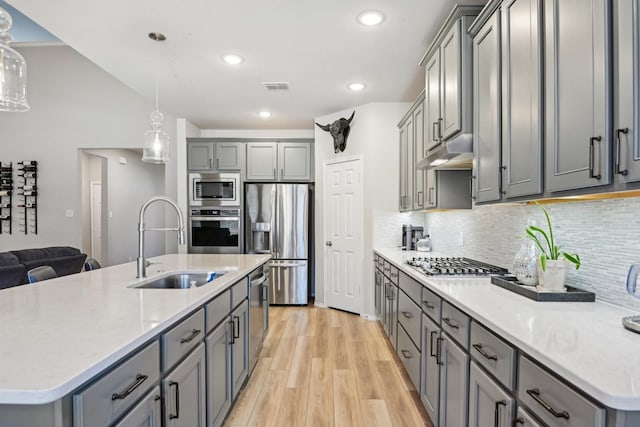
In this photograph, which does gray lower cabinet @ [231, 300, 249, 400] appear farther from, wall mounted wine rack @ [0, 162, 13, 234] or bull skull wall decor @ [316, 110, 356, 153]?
wall mounted wine rack @ [0, 162, 13, 234]

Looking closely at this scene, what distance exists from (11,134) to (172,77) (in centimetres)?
443

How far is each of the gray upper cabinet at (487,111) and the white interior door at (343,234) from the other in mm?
2577

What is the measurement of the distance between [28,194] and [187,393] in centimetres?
647

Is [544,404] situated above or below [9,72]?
below

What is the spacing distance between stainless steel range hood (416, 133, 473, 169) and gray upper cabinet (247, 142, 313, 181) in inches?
112

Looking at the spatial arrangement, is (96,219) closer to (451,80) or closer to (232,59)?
(232,59)

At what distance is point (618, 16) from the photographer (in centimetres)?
109

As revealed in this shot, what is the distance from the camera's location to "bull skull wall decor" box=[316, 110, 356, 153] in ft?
15.7

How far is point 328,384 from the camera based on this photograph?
273 centimetres

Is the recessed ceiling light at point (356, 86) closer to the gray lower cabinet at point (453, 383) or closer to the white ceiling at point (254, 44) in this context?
the white ceiling at point (254, 44)

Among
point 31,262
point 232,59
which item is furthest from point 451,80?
point 31,262

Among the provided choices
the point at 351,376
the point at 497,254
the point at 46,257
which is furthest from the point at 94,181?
the point at 497,254

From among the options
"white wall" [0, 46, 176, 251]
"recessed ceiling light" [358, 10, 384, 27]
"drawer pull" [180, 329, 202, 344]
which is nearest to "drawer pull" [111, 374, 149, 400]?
"drawer pull" [180, 329, 202, 344]

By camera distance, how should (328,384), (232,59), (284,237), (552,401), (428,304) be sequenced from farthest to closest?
1. (284,237)
2. (232,59)
3. (328,384)
4. (428,304)
5. (552,401)
